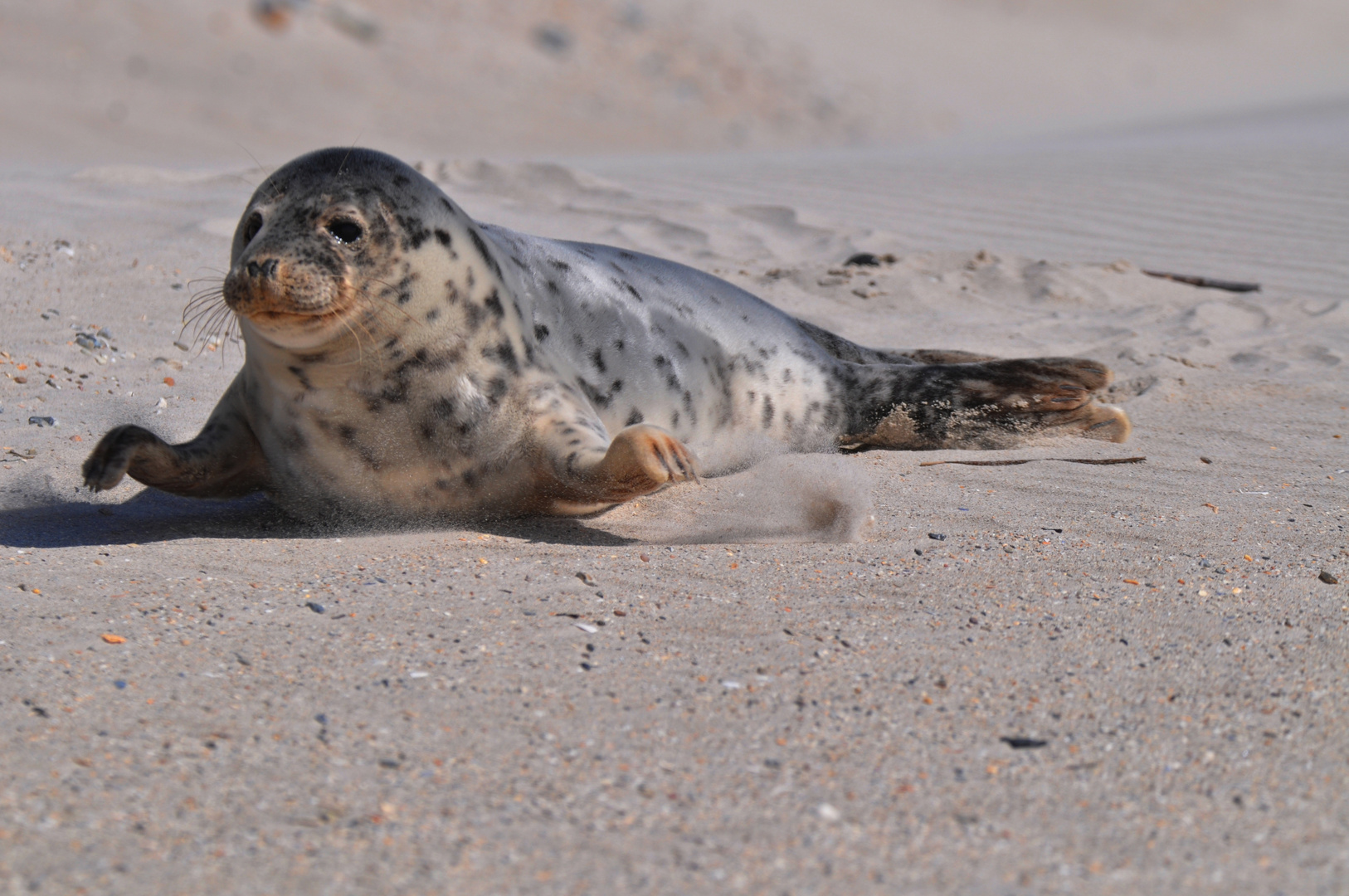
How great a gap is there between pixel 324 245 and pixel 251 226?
266 millimetres

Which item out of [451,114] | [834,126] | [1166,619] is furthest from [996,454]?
[834,126]

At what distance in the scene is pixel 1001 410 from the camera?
3.74 metres

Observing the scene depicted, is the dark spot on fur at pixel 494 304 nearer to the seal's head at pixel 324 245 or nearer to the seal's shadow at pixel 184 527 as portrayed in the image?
the seal's head at pixel 324 245

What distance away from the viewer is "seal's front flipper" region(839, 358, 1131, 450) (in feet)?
12.1

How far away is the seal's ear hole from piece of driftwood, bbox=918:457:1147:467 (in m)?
1.79

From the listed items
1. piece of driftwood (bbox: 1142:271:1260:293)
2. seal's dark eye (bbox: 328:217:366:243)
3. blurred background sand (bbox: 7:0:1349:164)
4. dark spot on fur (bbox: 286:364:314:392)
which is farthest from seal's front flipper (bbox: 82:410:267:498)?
blurred background sand (bbox: 7:0:1349:164)

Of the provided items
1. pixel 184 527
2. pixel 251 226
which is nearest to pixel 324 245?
pixel 251 226

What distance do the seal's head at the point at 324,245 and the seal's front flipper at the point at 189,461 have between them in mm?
290

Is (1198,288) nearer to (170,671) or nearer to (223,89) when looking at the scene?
(170,671)

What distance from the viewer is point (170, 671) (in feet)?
6.02

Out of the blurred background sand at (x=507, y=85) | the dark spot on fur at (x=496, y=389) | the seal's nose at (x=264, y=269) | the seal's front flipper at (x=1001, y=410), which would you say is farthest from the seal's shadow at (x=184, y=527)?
the blurred background sand at (x=507, y=85)

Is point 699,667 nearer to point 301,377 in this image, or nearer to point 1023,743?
point 1023,743

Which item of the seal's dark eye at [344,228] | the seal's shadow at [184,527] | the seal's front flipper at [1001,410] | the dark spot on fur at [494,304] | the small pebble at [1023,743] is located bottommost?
the small pebble at [1023,743]

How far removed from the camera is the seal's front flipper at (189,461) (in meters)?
2.65
